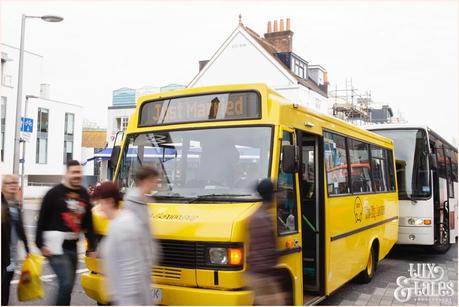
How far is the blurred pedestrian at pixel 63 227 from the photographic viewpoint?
5738mm

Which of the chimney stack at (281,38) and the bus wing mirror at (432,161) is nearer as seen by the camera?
the bus wing mirror at (432,161)

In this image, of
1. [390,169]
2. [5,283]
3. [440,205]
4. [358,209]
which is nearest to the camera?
[5,283]

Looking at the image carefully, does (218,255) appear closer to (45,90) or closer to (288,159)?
(288,159)

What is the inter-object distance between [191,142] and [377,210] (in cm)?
519

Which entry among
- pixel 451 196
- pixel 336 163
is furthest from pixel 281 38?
pixel 336 163

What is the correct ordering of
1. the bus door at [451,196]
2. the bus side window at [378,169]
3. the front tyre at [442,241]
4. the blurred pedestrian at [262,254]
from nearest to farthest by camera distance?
the blurred pedestrian at [262,254], the bus side window at [378,169], the front tyre at [442,241], the bus door at [451,196]

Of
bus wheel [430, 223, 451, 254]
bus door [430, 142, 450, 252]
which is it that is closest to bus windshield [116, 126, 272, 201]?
bus door [430, 142, 450, 252]

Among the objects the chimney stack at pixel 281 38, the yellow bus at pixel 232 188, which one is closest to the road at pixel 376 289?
the yellow bus at pixel 232 188

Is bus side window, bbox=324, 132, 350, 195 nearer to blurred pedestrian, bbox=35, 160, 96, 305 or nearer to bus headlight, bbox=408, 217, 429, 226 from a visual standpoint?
blurred pedestrian, bbox=35, 160, 96, 305

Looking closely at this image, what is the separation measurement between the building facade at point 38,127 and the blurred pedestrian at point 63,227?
120 ft

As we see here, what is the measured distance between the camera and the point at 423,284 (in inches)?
398

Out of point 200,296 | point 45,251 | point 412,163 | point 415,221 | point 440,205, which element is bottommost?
point 200,296

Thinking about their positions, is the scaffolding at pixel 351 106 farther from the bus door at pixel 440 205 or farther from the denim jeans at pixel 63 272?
the denim jeans at pixel 63 272

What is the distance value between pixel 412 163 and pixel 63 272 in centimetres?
983
